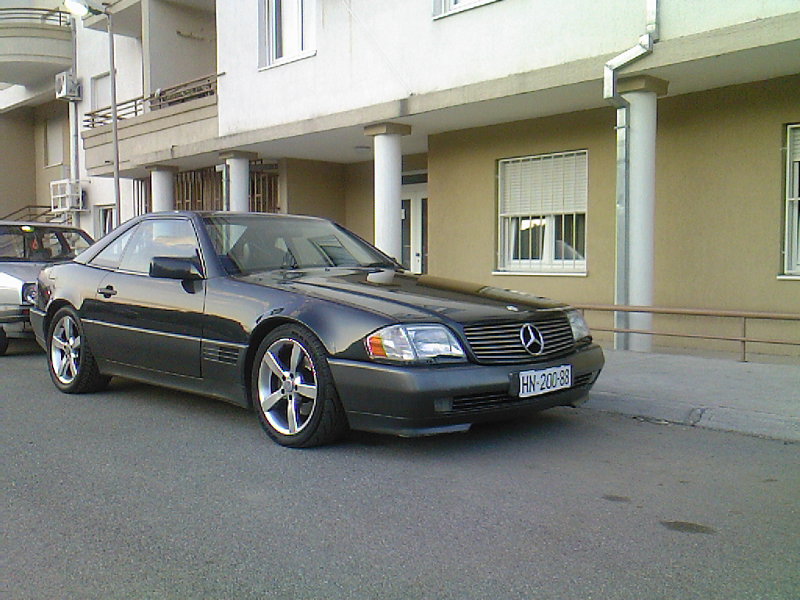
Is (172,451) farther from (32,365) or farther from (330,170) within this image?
(330,170)

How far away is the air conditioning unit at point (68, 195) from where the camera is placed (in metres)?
21.8

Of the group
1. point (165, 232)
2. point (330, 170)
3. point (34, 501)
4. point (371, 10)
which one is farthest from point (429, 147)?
point (34, 501)

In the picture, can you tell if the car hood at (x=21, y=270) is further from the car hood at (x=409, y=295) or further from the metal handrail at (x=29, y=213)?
the metal handrail at (x=29, y=213)

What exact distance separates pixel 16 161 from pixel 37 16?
505 cm

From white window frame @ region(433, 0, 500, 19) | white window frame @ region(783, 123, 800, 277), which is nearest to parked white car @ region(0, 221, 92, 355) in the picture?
white window frame @ region(433, 0, 500, 19)

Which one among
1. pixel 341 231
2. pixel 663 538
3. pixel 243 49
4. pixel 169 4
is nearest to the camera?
pixel 663 538

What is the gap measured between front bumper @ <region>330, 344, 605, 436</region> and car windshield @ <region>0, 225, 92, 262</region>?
6622mm

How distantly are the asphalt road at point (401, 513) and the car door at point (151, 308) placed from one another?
1.76 feet

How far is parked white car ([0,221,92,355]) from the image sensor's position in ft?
30.4

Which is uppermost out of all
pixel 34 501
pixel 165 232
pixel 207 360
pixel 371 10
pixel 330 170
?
pixel 371 10

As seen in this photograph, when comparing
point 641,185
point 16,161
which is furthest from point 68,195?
point 641,185

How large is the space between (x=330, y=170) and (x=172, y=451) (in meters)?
11.6

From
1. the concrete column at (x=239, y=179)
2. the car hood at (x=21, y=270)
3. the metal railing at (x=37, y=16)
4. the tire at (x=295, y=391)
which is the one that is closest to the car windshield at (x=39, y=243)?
the car hood at (x=21, y=270)

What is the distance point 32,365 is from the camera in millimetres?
8766
